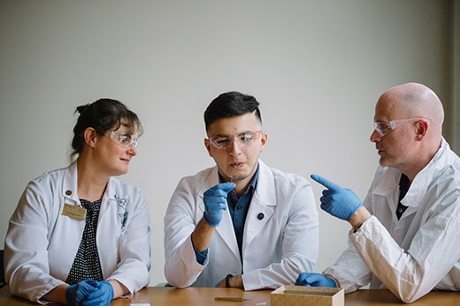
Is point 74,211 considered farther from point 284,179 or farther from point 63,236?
point 284,179

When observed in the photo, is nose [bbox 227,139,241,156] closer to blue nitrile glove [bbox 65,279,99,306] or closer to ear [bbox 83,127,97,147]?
ear [bbox 83,127,97,147]

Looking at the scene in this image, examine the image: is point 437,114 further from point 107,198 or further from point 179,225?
point 107,198

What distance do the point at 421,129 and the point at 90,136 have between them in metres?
1.53

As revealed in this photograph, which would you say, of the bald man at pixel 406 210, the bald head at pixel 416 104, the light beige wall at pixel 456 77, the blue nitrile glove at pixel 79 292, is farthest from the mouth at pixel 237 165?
the light beige wall at pixel 456 77

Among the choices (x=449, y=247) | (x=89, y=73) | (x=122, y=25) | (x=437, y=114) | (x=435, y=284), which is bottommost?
(x=435, y=284)

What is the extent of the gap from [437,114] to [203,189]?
1169 mm

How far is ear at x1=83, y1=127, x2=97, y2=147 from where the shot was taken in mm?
2740

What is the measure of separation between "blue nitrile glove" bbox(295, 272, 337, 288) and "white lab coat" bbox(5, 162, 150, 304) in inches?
26.6

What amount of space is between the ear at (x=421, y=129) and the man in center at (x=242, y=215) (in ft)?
2.21

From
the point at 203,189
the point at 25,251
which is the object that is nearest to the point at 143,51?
the point at 203,189

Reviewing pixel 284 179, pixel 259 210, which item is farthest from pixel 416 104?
pixel 259 210

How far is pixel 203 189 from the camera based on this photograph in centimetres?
285

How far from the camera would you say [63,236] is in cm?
257

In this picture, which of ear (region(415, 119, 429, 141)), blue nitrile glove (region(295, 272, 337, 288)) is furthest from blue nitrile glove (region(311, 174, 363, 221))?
ear (region(415, 119, 429, 141))
